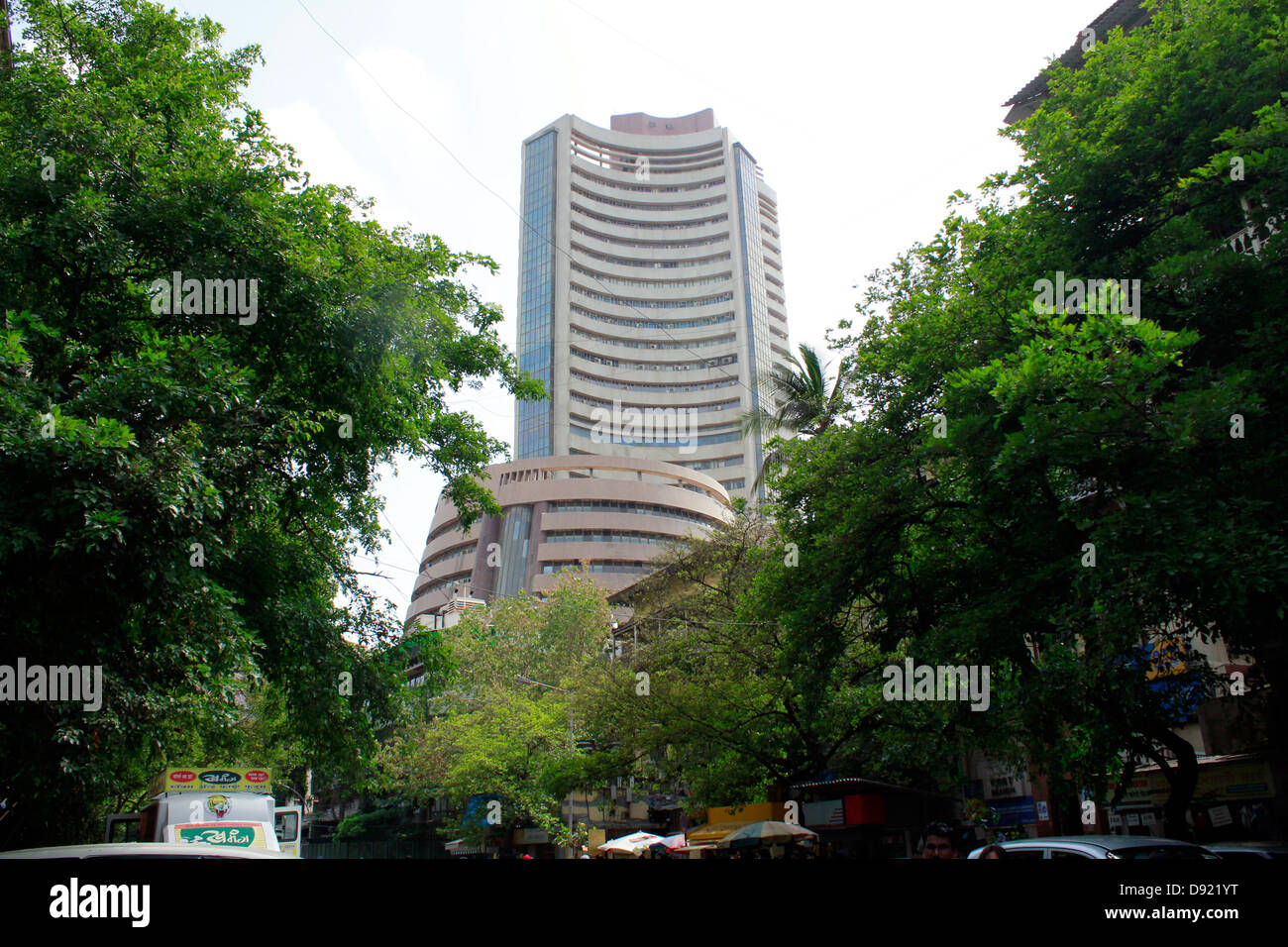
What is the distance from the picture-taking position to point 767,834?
66.5 feet

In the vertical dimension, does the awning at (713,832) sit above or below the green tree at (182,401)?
below

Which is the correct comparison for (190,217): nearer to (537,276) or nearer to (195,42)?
(195,42)

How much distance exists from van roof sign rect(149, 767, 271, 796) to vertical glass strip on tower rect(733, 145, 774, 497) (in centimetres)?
9267

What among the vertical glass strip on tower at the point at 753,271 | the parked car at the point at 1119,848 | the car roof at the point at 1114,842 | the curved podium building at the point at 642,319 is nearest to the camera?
the parked car at the point at 1119,848

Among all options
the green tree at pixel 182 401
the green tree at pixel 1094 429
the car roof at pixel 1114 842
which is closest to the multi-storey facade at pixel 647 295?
the green tree at pixel 182 401

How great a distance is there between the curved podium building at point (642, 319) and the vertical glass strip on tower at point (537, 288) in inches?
8.1

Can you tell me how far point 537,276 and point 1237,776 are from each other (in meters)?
109

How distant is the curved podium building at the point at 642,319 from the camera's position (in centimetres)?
8750

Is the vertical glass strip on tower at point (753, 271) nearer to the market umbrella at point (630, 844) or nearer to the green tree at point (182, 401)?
the market umbrella at point (630, 844)

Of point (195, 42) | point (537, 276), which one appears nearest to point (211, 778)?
point (195, 42)

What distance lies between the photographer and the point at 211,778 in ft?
62.5

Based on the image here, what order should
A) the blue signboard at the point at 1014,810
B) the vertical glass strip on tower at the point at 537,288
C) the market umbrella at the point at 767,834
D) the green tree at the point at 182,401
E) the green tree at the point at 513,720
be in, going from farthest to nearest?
the vertical glass strip on tower at the point at 537,288, the green tree at the point at 513,720, the blue signboard at the point at 1014,810, the market umbrella at the point at 767,834, the green tree at the point at 182,401

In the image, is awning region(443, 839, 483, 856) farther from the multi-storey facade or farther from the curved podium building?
the multi-storey facade
